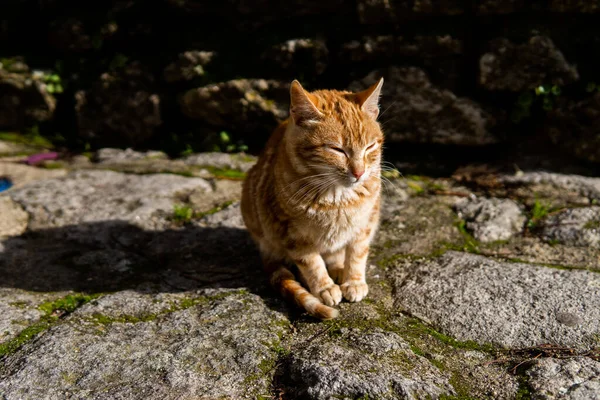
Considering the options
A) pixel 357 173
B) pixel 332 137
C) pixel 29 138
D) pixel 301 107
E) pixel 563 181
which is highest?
pixel 301 107

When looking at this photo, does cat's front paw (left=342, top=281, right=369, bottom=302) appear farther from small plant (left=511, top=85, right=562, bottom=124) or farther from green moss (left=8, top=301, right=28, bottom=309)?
small plant (left=511, top=85, right=562, bottom=124)

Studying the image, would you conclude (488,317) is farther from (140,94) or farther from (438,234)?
(140,94)

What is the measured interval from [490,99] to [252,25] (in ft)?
7.01

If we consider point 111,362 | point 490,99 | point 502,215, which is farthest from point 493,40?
point 111,362

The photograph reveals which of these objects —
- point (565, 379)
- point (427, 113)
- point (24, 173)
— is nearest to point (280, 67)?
point (427, 113)

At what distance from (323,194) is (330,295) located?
535mm

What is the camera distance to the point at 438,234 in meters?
3.62

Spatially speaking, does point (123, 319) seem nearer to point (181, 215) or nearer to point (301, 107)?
point (181, 215)

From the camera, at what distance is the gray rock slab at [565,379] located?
210cm

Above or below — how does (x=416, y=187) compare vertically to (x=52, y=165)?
above

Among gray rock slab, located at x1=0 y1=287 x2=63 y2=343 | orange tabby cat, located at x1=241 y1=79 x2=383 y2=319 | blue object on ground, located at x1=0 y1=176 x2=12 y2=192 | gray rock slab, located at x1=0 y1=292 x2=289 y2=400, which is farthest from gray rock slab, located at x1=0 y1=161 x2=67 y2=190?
orange tabby cat, located at x1=241 y1=79 x2=383 y2=319

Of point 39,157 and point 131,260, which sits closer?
point 131,260

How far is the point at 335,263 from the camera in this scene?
127 inches

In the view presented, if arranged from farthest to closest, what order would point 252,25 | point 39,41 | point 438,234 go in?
point 39,41 < point 252,25 < point 438,234
